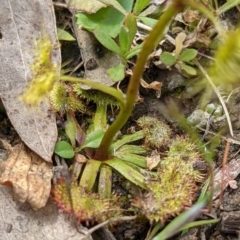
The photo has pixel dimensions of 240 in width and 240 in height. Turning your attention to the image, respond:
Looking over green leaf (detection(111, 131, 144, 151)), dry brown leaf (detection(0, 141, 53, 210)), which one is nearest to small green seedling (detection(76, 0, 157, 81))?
green leaf (detection(111, 131, 144, 151))

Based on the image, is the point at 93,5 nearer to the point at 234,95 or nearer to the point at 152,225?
the point at 234,95

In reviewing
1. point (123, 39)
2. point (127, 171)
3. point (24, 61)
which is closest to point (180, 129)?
point (127, 171)

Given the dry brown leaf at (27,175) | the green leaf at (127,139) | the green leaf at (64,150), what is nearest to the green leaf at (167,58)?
the green leaf at (127,139)

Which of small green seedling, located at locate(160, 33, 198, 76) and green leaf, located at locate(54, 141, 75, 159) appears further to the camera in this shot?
small green seedling, located at locate(160, 33, 198, 76)

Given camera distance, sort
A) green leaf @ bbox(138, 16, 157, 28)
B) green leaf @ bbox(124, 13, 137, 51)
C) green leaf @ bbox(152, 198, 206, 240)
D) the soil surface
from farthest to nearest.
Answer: green leaf @ bbox(138, 16, 157, 28)
green leaf @ bbox(124, 13, 137, 51)
the soil surface
green leaf @ bbox(152, 198, 206, 240)

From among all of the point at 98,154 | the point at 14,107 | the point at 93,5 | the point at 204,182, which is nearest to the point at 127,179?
the point at 98,154

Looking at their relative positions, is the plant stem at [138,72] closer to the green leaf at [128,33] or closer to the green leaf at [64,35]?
the green leaf at [128,33]

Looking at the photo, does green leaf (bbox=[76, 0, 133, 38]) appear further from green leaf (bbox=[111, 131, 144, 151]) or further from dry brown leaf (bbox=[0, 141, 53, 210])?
dry brown leaf (bbox=[0, 141, 53, 210])
